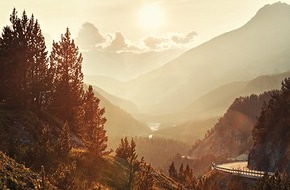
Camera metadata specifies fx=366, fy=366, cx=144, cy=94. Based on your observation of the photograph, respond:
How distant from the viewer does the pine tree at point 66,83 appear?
219ft

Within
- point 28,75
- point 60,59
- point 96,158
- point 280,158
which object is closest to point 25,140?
point 96,158

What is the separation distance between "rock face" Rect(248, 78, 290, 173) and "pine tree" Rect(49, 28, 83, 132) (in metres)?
54.8

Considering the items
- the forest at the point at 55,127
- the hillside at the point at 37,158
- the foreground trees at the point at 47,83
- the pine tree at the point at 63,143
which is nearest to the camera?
the hillside at the point at 37,158

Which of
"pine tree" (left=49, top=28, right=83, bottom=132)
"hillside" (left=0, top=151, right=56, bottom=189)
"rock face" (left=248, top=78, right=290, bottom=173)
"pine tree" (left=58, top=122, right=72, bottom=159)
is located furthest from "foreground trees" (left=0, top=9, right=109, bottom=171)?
"rock face" (left=248, top=78, right=290, bottom=173)

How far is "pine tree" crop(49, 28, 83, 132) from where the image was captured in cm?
6669

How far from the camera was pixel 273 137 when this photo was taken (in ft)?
341

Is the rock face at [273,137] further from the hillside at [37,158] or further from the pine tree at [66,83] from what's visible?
the pine tree at [66,83]

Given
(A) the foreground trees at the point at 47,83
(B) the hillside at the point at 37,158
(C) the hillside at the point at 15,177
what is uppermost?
(A) the foreground trees at the point at 47,83

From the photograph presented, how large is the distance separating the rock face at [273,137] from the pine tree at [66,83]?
54.8 m

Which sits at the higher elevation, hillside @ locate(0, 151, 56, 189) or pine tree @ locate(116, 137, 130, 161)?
pine tree @ locate(116, 137, 130, 161)

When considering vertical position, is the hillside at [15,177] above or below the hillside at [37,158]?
below

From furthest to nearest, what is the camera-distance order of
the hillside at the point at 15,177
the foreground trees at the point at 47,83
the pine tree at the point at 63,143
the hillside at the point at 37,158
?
the foreground trees at the point at 47,83 < the pine tree at the point at 63,143 < the hillside at the point at 37,158 < the hillside at the point at 15,177

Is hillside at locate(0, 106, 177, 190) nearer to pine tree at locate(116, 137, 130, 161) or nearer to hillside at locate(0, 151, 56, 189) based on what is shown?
hillside at locate(0, 151, 56, 189)

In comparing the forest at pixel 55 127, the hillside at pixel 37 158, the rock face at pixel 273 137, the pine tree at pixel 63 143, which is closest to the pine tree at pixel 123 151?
the forest at pixel 55 127
